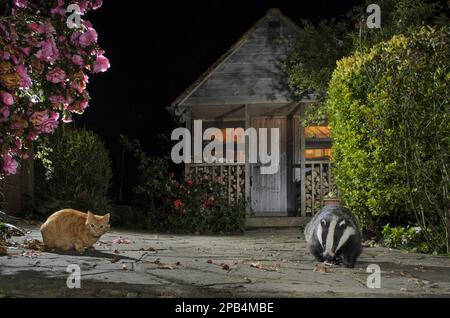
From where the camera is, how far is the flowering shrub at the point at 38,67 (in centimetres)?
545

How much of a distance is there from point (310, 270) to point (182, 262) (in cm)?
149

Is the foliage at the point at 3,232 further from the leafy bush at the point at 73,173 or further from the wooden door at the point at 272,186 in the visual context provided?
the wooden door at the point at 272,186

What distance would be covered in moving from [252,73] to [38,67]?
8.93 metres

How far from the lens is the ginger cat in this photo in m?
6.98

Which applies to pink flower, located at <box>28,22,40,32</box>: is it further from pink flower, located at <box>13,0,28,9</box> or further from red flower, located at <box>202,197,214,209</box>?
red flower, located at <box>202,197,214,209</box>

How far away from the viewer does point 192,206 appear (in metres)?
12.2

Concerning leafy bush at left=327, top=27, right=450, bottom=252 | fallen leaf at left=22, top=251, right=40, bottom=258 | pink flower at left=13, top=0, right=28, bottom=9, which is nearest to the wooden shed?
leafy bush at left=327, top=27, right=450, bottom=252

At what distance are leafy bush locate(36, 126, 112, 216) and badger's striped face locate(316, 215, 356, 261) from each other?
263 inches

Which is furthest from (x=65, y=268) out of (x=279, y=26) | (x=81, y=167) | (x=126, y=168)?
(x=126, y=168)

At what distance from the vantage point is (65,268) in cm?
571

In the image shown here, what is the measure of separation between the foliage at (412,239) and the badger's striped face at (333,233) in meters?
2.41

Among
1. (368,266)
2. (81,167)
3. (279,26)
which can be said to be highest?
(279,26)

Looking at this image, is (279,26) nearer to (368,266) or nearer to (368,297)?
(368,266)
